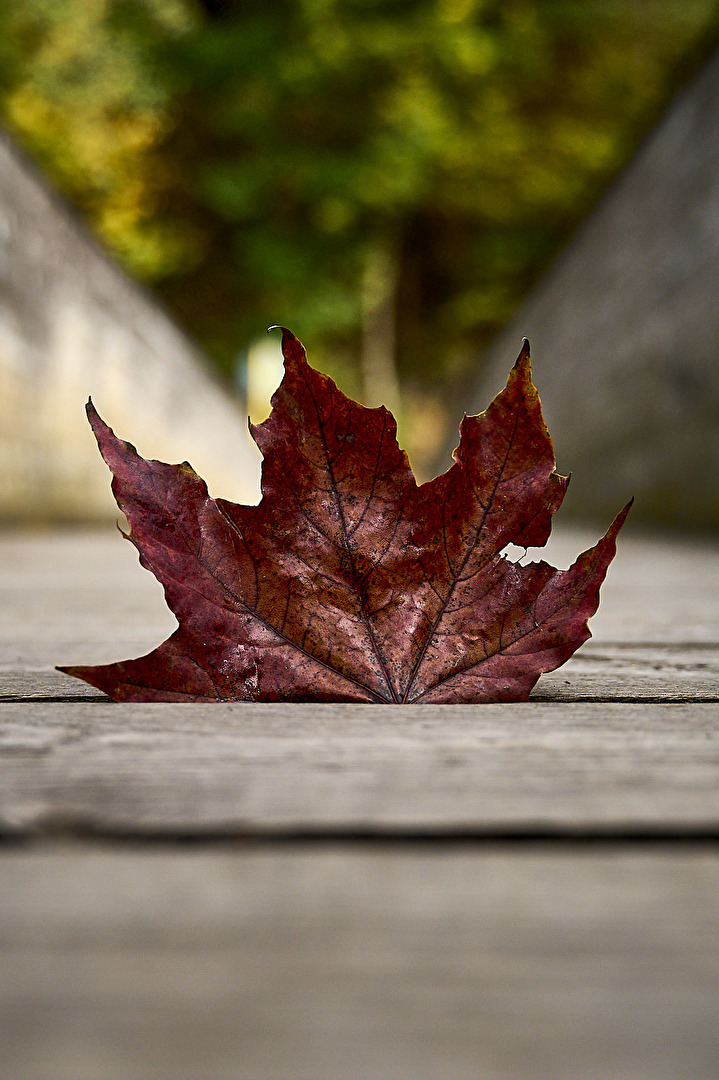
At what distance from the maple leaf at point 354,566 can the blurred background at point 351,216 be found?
7.27ft

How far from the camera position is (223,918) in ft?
0.78

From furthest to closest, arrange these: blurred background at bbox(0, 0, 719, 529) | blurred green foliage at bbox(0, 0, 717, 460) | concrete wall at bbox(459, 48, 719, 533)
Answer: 1. blurred green foliage at bbox(0, 0, 717, 460)
2. blurred background at bbox(0, 0, 719, 529)
3. concrete wall at bbox(459, 48, 719, 533)

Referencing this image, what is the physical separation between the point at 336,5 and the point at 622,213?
3.63 m

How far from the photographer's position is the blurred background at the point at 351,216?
2.94 metres

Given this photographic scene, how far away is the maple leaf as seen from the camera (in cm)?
48

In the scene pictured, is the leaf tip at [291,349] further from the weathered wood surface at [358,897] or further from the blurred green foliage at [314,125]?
the blurred green foliage at [314,125]

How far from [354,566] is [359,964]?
0.31 m

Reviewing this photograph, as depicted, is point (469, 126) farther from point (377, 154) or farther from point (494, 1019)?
point (494, 1019)

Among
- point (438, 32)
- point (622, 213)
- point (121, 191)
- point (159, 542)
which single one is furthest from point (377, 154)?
point (159, 542)

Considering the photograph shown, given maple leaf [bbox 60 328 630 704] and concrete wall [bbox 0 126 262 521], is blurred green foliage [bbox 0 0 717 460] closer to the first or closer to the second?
concrete wall [bbox 0 126 262 521]

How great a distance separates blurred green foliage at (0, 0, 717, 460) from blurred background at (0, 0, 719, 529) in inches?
1.0

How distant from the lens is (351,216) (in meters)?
6.87

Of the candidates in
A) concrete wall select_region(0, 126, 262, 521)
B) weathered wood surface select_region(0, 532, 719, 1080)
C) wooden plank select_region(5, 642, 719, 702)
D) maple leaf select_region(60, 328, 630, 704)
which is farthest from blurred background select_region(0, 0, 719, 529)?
weathered wood surface select_region(0, 532, 719, 1080)

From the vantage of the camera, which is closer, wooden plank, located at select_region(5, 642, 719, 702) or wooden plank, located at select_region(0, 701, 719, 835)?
wooden plank, located at select_region(0, 701, 719, 835)
